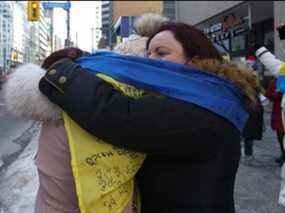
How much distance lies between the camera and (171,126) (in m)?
1.50

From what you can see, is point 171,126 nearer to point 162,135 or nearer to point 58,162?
point 162,135

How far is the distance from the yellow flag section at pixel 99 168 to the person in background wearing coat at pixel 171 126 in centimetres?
3

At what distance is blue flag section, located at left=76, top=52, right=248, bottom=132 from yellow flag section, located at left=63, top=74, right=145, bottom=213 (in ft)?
0.12

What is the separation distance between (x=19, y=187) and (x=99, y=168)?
16.3 ft

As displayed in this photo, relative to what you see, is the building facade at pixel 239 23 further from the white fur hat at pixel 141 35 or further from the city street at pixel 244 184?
the white fur hat at pixel 141 35

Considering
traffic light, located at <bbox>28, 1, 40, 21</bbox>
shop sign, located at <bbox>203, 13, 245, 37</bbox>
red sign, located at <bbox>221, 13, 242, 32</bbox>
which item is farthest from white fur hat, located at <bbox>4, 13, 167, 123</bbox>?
traffic light, located at <bbox>28, 1, 40, 21</bbox>

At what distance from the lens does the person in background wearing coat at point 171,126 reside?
1.48m

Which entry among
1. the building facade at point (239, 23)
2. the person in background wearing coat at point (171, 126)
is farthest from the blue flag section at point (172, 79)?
the building facade at point (239, 23)

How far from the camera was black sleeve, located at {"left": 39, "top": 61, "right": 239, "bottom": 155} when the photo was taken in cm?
147

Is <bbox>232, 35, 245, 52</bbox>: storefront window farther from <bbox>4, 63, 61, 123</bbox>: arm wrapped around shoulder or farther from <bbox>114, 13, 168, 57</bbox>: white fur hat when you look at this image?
<bbox>4, 63, 61, 123</bbox>: arm wrapped around shoulder

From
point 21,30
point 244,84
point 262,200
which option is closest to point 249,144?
point 262,200

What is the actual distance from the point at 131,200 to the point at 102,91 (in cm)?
36

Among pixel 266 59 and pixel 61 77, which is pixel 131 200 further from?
pixel 266 59

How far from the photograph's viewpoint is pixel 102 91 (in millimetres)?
1479
